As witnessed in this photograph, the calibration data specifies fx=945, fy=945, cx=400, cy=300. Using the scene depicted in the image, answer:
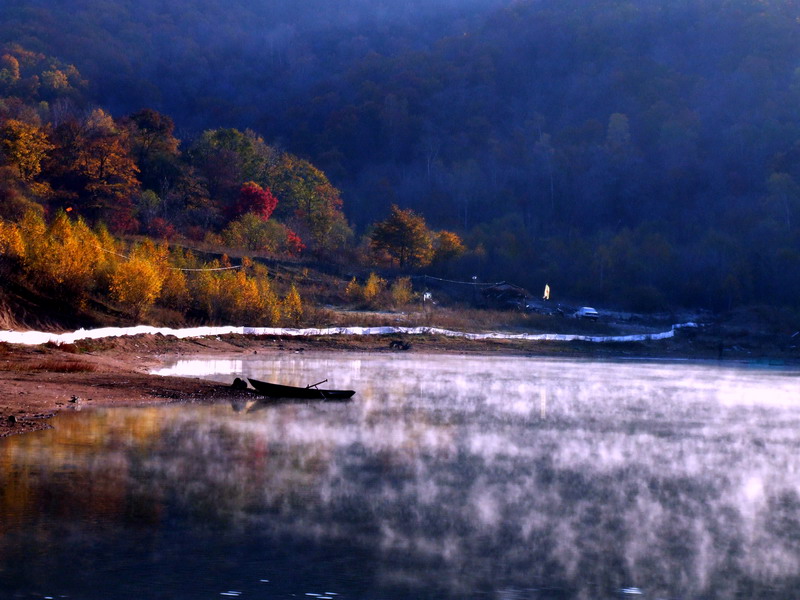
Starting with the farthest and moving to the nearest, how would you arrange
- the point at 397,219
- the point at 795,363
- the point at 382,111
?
the point at 382,111, the point at 397,219, the point at 795,363

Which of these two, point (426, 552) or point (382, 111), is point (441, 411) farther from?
point (382, 111)

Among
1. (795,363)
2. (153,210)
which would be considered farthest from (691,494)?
(153,210)

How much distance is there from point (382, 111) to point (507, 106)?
2587cm

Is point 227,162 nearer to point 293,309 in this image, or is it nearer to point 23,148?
point 23,148

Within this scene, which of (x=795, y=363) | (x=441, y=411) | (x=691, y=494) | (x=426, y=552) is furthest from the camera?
(x=795, y=363)

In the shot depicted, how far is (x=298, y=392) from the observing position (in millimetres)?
28000

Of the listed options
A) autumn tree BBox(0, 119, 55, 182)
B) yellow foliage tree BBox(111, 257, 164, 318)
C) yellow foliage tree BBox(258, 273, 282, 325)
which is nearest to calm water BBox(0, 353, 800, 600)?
yellow foliage tree BBox(111, 257, 164, 318)

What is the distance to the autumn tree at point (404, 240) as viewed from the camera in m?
93.9

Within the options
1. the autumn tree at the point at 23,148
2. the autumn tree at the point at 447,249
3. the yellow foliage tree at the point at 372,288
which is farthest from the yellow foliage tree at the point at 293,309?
the autumn tree at the point at 447,249

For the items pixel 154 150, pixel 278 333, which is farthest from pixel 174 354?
pixel 154 150

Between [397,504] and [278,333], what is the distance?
4292 centimetres

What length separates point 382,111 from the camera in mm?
173000

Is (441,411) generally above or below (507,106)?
below

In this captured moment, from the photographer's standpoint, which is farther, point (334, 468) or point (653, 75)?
point (653, 75)
